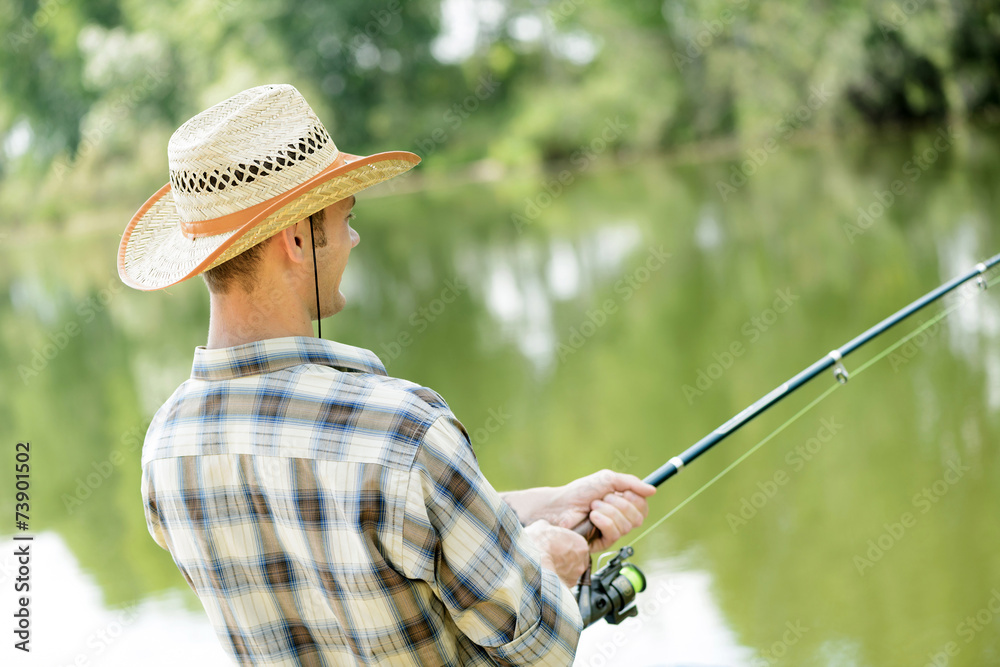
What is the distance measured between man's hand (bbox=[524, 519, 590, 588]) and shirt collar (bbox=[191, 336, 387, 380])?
0.37 m

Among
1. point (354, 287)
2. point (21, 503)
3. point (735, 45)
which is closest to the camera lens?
point (21, 503)

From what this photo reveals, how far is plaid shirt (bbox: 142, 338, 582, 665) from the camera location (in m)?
1.06

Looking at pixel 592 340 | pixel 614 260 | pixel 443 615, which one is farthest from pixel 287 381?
pixel 614 260

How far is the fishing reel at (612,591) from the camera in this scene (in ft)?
5.65

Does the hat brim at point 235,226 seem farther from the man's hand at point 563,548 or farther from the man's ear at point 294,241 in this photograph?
the man's hand at point 563,548

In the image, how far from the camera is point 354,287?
10.6 meters

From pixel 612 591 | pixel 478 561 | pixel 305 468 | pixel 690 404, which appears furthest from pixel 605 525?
pixel 690 404

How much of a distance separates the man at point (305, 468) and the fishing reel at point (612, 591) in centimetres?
54

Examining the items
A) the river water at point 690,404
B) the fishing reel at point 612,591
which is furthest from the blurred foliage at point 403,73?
the fishing reel at point 612,591

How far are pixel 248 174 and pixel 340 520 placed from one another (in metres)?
0.42

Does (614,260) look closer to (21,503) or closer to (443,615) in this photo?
(21,503)

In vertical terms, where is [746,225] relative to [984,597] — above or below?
below

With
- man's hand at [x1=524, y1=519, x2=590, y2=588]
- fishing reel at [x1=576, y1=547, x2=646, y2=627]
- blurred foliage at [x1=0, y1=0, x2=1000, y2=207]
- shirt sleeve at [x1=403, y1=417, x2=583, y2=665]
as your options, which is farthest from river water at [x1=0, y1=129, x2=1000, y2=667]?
blurred foliage at [x1=0, y1=0, x2=1000, y2=207]

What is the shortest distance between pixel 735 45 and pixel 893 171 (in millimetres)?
10348
